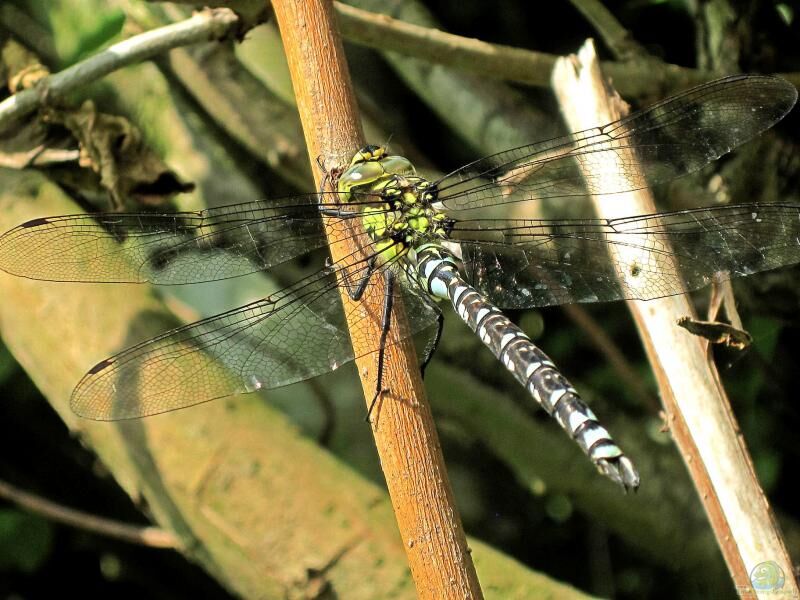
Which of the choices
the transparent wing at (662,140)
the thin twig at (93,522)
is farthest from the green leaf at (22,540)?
the transparent wing at (662,140)

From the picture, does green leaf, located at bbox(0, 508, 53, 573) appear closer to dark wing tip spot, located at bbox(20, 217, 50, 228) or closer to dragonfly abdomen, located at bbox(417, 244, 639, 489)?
dark wing tip spot, located at bbox(20, 217, 50, 228)

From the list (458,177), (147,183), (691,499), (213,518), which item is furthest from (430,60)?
(691,499)

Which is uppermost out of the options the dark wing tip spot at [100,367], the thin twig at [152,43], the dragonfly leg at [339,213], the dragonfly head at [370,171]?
the thin twig at [152,43]

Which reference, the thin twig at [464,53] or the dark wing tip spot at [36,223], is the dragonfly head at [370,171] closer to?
the thin twig at [464,53]

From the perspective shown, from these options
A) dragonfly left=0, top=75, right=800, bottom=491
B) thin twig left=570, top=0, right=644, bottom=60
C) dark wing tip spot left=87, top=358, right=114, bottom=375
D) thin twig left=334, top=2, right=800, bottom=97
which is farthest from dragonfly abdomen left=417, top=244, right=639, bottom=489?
thin twig left=570, top=0, right=644, bottom=60

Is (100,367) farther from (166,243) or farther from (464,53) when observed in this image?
(464,53)

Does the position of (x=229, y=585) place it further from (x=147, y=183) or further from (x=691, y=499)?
(x=691, y=499)
